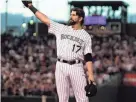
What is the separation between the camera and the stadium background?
32.8 feet

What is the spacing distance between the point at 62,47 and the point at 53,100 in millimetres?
6877

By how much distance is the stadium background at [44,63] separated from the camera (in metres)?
9.98

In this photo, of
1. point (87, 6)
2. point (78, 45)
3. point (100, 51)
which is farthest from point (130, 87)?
point (87, 6)

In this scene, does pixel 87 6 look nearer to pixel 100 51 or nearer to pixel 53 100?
pixel 100 51

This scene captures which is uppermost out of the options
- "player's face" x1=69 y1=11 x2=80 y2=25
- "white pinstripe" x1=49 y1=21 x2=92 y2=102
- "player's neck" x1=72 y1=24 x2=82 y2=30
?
"player's face" x1=69 y1=11 x2=80 y2=25

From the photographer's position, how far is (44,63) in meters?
16.2

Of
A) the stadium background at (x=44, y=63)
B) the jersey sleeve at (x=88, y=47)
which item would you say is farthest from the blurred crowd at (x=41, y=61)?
the jersey sleeve at (x=88, y=47)

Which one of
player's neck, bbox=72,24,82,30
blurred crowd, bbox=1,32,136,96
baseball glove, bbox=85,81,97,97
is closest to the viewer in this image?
baseball glove, bbox=85,81,97,97

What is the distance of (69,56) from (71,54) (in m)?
0.03

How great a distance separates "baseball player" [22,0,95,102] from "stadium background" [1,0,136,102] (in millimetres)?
3590

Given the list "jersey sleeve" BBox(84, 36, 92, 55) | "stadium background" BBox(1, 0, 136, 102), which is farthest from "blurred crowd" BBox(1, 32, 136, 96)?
"jersey sleeve" BBox(84, 36, 92, 55)

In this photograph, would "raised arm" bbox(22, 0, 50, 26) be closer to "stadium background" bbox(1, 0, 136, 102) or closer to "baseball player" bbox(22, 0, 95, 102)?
"baseball player" bbox(22, 0, 95, 102)

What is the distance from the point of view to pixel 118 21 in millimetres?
25156

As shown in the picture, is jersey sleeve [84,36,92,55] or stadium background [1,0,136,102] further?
stadium background [1,0,136,102]
